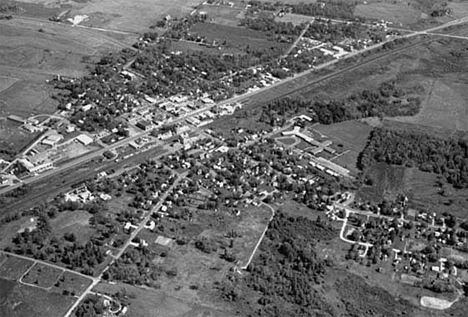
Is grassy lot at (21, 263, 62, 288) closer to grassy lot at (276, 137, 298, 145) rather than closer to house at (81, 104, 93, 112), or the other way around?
house at (81, 104, 93, 112)

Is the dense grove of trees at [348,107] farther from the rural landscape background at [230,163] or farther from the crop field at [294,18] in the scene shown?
the crop field at [294,18]

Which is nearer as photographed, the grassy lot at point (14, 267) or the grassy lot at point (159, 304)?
the grassy lot at point (159, 304)

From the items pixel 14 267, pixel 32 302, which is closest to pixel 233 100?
pixel 14 267

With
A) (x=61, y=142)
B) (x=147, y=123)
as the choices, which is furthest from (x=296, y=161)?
(x=61, y=142)

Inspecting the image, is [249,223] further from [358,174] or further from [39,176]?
[39,176]

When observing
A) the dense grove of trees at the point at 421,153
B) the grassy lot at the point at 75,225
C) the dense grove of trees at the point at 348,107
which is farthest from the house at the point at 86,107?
the dense grove of trees at the point at 421,153

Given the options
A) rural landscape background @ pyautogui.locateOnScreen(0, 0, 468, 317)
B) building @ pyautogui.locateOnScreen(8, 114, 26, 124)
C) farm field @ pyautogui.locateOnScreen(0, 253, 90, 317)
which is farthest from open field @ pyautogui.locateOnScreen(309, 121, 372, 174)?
building @ pyautogui.locateOnScreen(8, 114, 26, 124)
